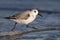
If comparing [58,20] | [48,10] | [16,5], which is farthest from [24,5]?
[58,20]

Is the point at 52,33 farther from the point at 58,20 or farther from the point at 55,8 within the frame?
the point at 55,8

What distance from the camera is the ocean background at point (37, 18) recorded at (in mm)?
6326

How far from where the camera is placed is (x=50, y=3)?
34.3ft

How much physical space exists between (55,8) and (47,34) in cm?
367

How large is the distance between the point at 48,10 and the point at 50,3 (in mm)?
800

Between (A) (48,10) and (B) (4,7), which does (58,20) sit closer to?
(A) (48,10)

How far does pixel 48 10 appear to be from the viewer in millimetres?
9750

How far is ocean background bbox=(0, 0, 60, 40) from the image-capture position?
633cm

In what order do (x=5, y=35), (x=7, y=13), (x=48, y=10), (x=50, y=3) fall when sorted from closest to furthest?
(x=5, y=35)
(x=7, y=13)
(x=48, y=10)
(x=50, y=3)

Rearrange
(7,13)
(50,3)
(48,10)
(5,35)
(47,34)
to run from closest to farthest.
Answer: (5,35)
(47,34)
(7,13)
(48,10)
(50,3)

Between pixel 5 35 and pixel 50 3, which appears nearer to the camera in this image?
pixel 5 35

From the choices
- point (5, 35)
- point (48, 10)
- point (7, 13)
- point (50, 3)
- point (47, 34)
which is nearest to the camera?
point (5, 35)

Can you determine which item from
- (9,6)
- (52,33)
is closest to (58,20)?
(52,33)

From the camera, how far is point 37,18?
8023mm
